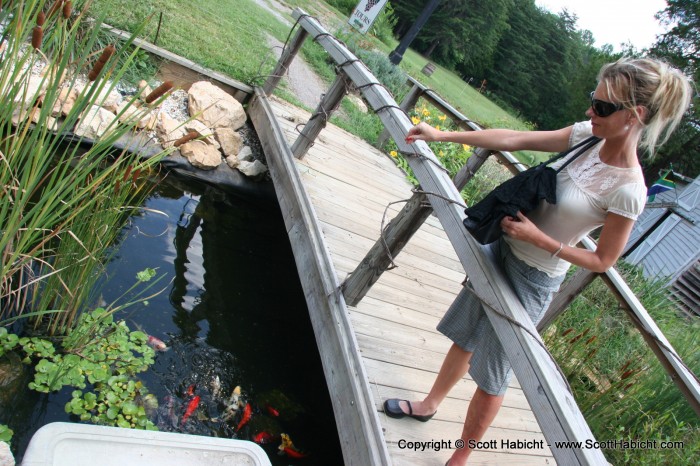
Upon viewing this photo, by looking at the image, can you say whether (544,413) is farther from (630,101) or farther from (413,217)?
(413,217)

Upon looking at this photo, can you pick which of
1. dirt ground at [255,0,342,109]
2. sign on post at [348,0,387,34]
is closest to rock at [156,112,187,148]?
dirt ground at [255,0,342,109]

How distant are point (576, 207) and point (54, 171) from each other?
74.1 inches

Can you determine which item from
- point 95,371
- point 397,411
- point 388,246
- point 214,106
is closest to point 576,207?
point 388,246

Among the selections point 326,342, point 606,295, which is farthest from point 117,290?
point 606,295

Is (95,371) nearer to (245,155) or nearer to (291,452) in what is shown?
(291,452)

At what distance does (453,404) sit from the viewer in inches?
110

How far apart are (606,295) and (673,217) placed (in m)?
10.8

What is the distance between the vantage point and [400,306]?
332 cm

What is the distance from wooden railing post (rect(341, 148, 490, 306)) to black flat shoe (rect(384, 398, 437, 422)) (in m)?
0.66

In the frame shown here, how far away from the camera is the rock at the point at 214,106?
521cm

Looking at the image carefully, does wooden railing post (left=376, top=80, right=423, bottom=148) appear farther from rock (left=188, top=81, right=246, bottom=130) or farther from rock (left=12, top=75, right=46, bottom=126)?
rock (left=12, top=75, right=46, bottom=126)

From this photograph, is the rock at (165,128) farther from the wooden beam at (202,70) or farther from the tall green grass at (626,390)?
the tall green grass at (626,390)

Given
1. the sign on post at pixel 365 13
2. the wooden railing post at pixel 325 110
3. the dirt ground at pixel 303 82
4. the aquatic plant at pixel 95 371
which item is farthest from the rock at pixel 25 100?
the sign on post at pixel 365 13

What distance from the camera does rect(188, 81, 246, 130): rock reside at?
5.21 meters
